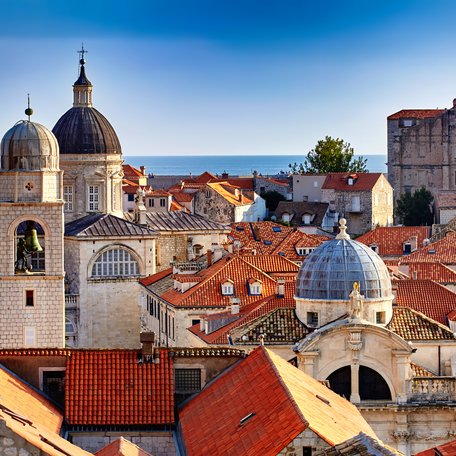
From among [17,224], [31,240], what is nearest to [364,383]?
[31,240]

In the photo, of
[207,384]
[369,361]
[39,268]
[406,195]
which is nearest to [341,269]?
[369,361]

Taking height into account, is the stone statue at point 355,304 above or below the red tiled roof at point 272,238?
below

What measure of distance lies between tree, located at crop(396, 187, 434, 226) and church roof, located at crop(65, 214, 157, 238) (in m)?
54.7

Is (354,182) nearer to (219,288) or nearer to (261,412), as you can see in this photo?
(219,288)

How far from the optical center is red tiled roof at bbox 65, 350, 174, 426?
35.1 meters

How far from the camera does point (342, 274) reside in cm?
4725

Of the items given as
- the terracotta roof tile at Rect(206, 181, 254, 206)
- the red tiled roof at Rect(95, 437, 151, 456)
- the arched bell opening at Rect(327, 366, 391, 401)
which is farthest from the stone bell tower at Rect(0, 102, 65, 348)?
the terracotta roof tile at Rect(206, 181, 254, 206)

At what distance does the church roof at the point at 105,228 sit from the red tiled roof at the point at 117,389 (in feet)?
133

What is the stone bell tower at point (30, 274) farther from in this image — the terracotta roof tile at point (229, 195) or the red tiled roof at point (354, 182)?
the red tiled roof at point (354, 182)

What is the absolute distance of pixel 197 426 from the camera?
106 ft

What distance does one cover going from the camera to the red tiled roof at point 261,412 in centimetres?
2836

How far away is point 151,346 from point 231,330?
13.2 metres

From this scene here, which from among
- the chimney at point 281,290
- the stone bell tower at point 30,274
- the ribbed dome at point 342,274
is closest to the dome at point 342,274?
the ribbed dome at point 342,274

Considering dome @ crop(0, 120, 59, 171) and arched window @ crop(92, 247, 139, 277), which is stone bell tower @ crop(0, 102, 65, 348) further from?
arched window @ crop(92, 247, 139, 277)
